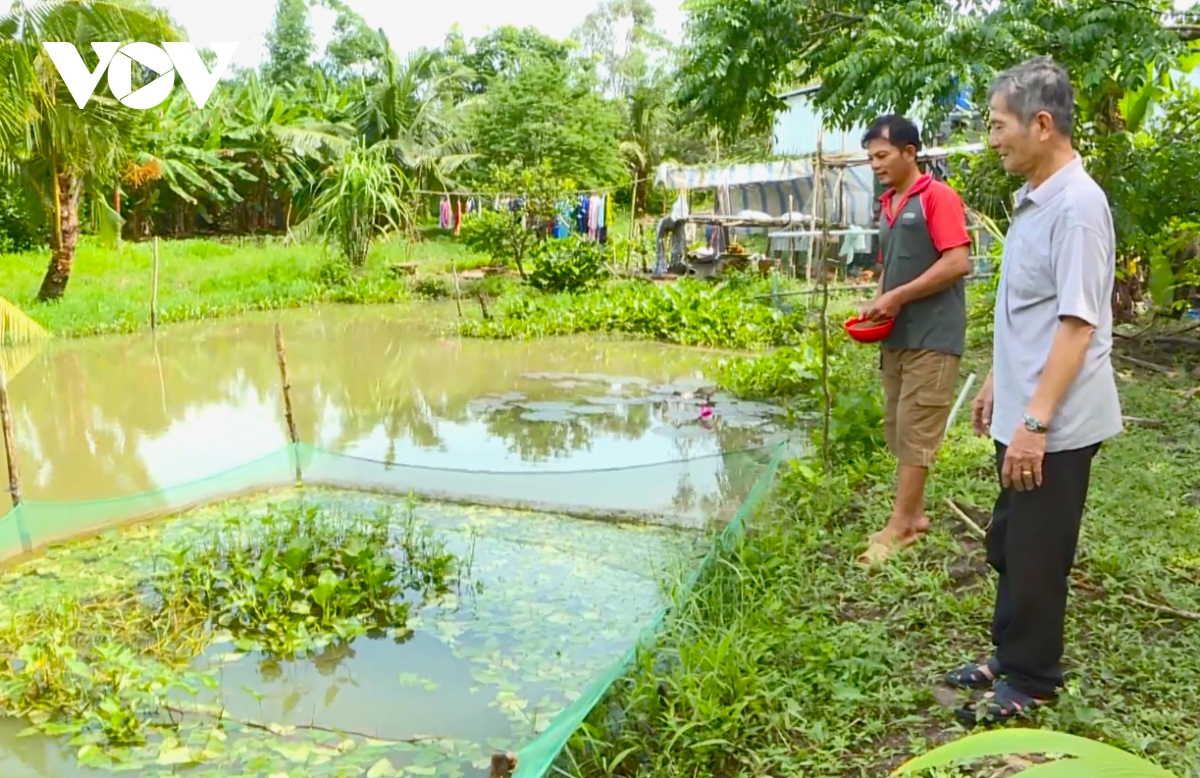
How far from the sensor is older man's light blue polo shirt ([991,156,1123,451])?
201 centimetres

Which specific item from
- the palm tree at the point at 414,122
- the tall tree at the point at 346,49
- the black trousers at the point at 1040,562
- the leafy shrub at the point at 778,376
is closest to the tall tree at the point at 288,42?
the tall tree at the point at 346,49

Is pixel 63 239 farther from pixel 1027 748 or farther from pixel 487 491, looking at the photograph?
pixel 1027 748

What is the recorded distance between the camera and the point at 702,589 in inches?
126

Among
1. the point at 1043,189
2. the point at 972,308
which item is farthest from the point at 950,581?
the point at 972,308

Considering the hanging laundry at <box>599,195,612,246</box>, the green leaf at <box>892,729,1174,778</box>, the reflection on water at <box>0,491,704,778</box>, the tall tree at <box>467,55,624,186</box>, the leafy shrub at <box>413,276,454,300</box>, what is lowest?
the reflection on water at <box>0,491,704,778</box>

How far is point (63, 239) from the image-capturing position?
1193 centimetres

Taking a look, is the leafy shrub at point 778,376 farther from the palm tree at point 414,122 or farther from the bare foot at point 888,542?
the palm tree at point 414,122

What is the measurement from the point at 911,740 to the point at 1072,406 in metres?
0.80

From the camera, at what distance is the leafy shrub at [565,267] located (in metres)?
13.0

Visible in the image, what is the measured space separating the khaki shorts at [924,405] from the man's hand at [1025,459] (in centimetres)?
110

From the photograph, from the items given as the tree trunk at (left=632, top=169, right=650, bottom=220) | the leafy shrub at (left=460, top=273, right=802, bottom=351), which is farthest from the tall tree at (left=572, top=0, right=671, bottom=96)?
the leafy shrub at (left=460, top=273, right=802, bottom=351)

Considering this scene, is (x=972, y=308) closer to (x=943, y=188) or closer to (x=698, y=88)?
(x=698, y=88)

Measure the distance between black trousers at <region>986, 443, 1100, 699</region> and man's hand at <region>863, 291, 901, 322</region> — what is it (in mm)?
Answer: 963

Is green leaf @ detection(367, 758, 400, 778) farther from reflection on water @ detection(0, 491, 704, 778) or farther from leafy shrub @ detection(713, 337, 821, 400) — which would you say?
leafy shrub @ detection(713, 337, 821, 400)
